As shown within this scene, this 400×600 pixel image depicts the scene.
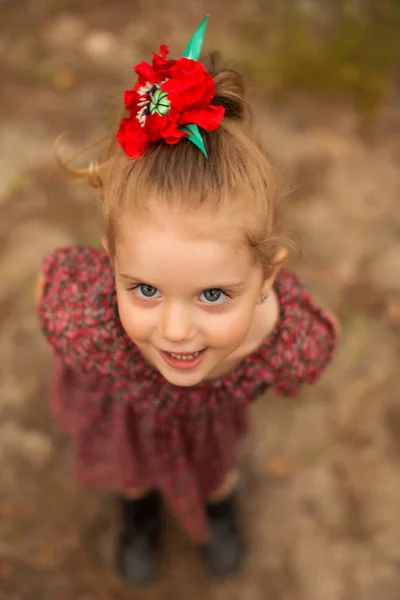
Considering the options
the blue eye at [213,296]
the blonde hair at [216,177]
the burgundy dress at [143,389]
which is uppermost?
the blonde hair at [216,177]

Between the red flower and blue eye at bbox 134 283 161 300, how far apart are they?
19 cm

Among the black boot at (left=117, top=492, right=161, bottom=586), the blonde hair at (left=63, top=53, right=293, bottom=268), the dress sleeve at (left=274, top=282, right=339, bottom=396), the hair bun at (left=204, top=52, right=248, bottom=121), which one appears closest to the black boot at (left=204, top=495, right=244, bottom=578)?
the black boot at (left=117, top=492, right=161, bottom=586)

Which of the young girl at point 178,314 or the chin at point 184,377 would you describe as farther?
the chin at point 184,377

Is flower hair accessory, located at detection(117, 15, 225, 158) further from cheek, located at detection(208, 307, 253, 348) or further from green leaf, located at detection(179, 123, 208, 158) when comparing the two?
cheek, located at detection(208, 307, 253, 348)

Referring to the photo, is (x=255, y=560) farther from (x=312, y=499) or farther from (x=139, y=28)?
(x=139, y=28)

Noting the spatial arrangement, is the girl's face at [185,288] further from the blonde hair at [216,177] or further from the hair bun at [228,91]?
the hair bun at [228,91]

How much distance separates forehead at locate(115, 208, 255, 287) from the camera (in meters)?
0.96

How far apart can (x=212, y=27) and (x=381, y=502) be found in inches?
82.6

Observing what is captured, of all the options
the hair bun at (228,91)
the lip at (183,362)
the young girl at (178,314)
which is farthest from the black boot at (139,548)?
the hair bun at (228,91)

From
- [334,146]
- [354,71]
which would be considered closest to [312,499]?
[334,146]

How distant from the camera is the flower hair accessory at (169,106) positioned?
3.07ft

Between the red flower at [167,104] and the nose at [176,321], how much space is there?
22 centimetres

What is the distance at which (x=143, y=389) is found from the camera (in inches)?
50.3

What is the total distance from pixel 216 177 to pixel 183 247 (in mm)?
107
